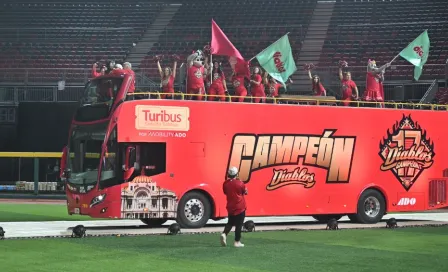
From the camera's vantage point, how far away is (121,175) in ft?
72.0

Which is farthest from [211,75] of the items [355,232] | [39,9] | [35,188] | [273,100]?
[39,9]

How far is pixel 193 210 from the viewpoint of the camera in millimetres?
22719

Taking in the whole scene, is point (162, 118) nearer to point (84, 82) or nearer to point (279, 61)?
point (279, 61)

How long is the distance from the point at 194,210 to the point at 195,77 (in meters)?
3.73

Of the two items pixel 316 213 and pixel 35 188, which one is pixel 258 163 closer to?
pixel 316 213

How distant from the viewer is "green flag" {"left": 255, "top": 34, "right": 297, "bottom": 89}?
27.7m

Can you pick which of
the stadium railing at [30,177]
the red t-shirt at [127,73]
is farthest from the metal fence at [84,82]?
the red t-shirt at [127,73]

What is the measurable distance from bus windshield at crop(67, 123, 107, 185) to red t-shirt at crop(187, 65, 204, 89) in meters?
3.20

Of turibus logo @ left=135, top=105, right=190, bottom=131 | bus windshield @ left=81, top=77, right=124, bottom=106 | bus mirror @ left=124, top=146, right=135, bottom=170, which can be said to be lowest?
bus mirror @ left=124, top=146, right=135, bottom=170

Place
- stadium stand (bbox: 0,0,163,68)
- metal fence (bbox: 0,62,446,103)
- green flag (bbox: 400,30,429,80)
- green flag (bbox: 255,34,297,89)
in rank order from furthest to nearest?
stadium stand (bbox: 0,0,163,68), metal fence (bbox: 0,62,446,103), green flag (bbox: 400,30,429,80), green flag (bbox: 255,34,297,89)

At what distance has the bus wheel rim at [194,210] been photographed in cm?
2262

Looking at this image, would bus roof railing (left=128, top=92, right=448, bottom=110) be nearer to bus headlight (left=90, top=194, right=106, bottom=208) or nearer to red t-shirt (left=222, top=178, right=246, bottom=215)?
bus headlight (left=90, top=194, right=106, bottom=208)

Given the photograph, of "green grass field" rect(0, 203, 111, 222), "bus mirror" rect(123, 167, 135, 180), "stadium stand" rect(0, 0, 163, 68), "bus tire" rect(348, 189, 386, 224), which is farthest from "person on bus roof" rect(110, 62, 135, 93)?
"stadium stand" rect(0, 0, 163, 68)

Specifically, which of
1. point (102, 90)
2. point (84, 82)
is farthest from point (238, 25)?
point (102, 90)
